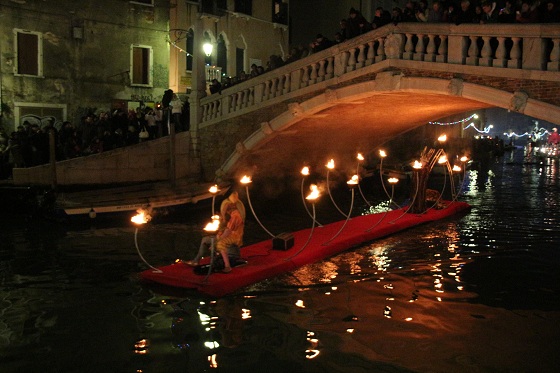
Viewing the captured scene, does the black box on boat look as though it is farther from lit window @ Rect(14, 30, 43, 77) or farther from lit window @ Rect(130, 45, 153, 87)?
lit window @ Rect(130, 45, 153, 87)

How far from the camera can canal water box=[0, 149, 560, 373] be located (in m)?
5.88

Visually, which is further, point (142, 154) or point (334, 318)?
point (142, 154)

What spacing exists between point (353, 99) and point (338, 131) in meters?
3.96

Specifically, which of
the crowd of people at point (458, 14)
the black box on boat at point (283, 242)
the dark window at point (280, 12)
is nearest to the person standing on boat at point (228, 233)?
the black box on boat at point (283, 242)

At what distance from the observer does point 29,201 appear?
13727mm

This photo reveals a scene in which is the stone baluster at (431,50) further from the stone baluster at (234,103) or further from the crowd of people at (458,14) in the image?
the stone baluster at (234,103)

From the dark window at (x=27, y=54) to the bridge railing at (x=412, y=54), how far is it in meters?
5.98

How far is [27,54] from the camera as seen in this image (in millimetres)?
17234

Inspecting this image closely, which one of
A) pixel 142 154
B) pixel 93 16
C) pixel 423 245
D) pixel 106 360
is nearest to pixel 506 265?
pixel 423 245

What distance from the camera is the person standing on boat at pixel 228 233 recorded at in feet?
26.4

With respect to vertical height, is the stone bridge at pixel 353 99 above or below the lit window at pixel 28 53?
below

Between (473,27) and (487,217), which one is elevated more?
(473,27)

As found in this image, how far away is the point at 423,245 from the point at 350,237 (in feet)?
4.66

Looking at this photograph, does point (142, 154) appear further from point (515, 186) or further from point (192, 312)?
point (515, 186)
